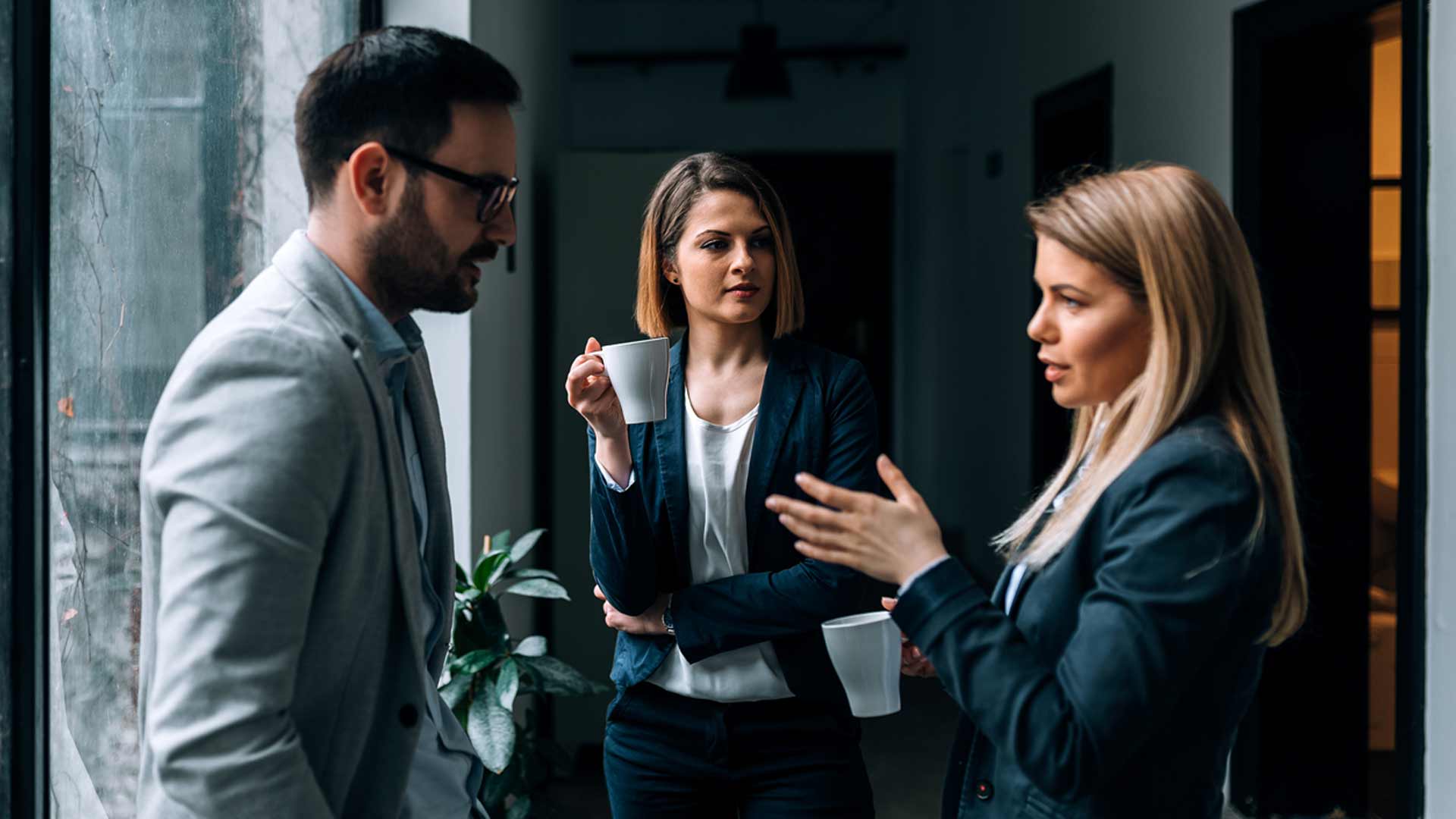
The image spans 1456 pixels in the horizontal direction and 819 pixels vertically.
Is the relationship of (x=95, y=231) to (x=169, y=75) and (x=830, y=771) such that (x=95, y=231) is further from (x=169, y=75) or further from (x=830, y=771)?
(x=830, y=771)

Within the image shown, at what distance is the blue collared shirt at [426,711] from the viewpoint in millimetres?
1144

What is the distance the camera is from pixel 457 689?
2375 mm

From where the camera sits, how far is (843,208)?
7.25 m

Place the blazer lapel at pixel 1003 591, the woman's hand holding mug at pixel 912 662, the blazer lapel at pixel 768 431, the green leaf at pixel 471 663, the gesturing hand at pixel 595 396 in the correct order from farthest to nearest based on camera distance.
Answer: the green leaf at pixel 471 663 → the blazer lapel at pixel 768 431 → the gesturing hand at pixel 595 396 → the woman's hand holding mug at pixel 912 662 → the blazer lapel at pixel 1003 591

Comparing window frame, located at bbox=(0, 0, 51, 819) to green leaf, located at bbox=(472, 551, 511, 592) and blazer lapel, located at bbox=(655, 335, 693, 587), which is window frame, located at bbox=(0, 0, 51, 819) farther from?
green leaf, located at bbox=(472, 551, 511, 592)

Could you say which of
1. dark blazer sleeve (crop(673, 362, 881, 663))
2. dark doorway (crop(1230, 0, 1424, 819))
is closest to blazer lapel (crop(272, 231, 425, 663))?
dark blazer sleeve (crop(673, 362, 881, 663))

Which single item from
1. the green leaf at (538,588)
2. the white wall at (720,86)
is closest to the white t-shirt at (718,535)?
the green leaf at (538,588)

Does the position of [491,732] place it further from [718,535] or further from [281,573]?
[281,573]

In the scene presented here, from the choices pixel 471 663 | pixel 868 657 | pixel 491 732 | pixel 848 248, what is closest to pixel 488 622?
pixel 471 663

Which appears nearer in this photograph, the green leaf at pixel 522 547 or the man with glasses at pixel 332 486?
the man with glasses at pixel 332 486

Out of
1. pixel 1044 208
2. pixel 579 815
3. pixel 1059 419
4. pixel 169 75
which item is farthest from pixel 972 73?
pixel 1044 208

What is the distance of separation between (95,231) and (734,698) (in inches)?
44.4

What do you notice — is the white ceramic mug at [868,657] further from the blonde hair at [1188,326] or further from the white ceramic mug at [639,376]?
the white ceramic mug at [639,376]

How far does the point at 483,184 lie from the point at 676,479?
593 mm
